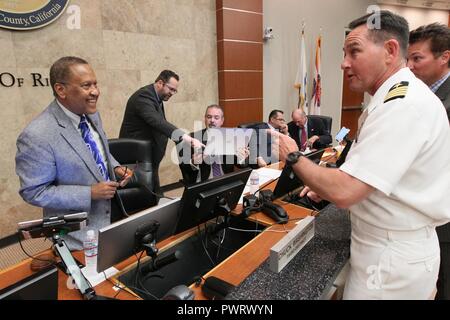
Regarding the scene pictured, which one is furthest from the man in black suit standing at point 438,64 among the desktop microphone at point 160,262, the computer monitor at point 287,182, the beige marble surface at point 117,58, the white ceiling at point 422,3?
the white ceiling at point 422,3

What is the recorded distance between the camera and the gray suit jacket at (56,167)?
1240 mm

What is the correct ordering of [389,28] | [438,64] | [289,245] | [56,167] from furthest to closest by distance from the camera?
[438,64]
[56,167]
[289,245]
[389,28]

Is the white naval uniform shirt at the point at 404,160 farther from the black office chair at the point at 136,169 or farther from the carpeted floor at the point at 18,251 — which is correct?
the carpeted floor at the point at 18,251

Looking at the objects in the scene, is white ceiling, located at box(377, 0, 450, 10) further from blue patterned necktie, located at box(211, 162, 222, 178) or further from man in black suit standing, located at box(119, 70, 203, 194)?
blue patterned necktie, located at box(211, 162, 222, 178)

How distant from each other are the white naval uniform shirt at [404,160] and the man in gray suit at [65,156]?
1089 mm

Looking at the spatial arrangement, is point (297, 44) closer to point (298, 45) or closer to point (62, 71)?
point (298, 45)

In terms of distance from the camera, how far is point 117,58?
3.58 m

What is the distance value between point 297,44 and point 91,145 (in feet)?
16.3

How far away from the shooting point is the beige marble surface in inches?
114

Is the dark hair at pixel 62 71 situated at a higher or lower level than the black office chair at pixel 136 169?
higher

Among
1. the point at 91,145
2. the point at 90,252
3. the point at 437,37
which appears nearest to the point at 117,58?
the point at 91,145

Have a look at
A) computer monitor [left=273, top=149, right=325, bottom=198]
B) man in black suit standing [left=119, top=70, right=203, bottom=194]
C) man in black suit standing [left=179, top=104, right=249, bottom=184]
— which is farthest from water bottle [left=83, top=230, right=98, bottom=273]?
man in black suit standing [left=119, top=70, right=203, bottom=194]
